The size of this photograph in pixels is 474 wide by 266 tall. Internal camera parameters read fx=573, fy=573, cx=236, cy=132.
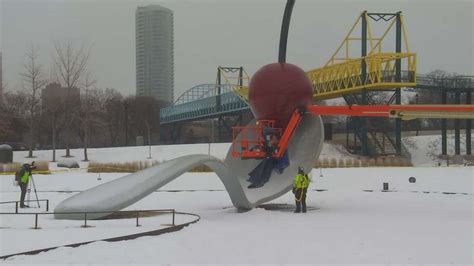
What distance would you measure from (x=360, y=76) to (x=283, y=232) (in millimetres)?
33035

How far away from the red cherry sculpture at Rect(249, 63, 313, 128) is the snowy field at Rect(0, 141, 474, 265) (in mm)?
2991

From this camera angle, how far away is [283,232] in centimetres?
1216

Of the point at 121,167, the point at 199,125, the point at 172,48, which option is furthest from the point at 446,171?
the point at 172,48

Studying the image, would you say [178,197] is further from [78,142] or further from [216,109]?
[78,142]

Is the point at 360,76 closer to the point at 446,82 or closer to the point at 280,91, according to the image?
the point at 446,82

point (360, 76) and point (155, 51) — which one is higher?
point (155, 51)

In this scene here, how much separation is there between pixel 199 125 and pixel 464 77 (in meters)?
58.6

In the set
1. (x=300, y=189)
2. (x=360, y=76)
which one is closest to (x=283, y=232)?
(x=300, y=189)

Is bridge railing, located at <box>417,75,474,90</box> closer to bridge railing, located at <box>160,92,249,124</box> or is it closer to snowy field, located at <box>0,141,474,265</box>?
bridge railing, located at <box>160,92,249,124</box>

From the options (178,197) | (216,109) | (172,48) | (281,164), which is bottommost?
(178,197)

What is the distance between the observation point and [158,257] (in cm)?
912

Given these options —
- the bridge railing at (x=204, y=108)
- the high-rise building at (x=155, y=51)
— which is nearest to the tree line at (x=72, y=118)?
the bridge railing at (x=204, y=108)

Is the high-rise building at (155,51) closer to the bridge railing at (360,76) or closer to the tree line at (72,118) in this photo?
the tree line at (72,118)

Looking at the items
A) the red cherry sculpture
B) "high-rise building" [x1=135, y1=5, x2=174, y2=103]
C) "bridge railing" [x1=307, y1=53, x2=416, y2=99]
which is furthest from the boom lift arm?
"high-rise building" [x1=135, y1=5, x2=174, y2=103]
